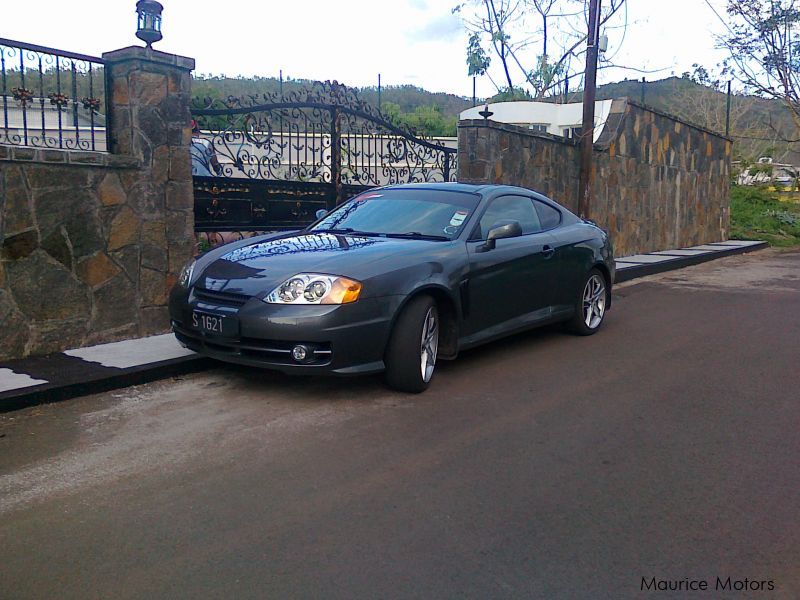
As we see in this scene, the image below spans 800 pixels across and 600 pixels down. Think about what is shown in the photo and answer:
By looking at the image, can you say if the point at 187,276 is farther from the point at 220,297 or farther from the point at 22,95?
the point at 22,95

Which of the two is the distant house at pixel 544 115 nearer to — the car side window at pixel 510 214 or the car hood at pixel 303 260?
the car side window at pixel 510 214

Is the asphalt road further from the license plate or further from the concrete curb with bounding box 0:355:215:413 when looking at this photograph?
the license plate

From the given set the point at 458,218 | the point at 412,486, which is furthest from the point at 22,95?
the point at 412,486

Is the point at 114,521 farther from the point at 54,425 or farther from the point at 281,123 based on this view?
the point at 281,123

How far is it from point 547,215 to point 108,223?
4046 mm

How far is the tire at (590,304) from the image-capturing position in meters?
8.06

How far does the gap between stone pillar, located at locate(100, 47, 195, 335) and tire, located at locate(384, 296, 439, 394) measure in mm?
2799

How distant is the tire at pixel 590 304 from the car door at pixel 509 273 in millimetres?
684

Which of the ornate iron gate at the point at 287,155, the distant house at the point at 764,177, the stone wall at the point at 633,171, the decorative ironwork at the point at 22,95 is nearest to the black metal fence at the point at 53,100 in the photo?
the decorative ironwork at the point at 22,95

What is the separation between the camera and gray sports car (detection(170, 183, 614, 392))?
540cm

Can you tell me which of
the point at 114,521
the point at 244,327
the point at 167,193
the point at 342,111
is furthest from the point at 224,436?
the point at 342,111

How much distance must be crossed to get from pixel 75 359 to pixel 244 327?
1755mm

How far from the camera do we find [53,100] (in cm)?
670

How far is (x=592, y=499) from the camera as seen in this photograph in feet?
13.1
